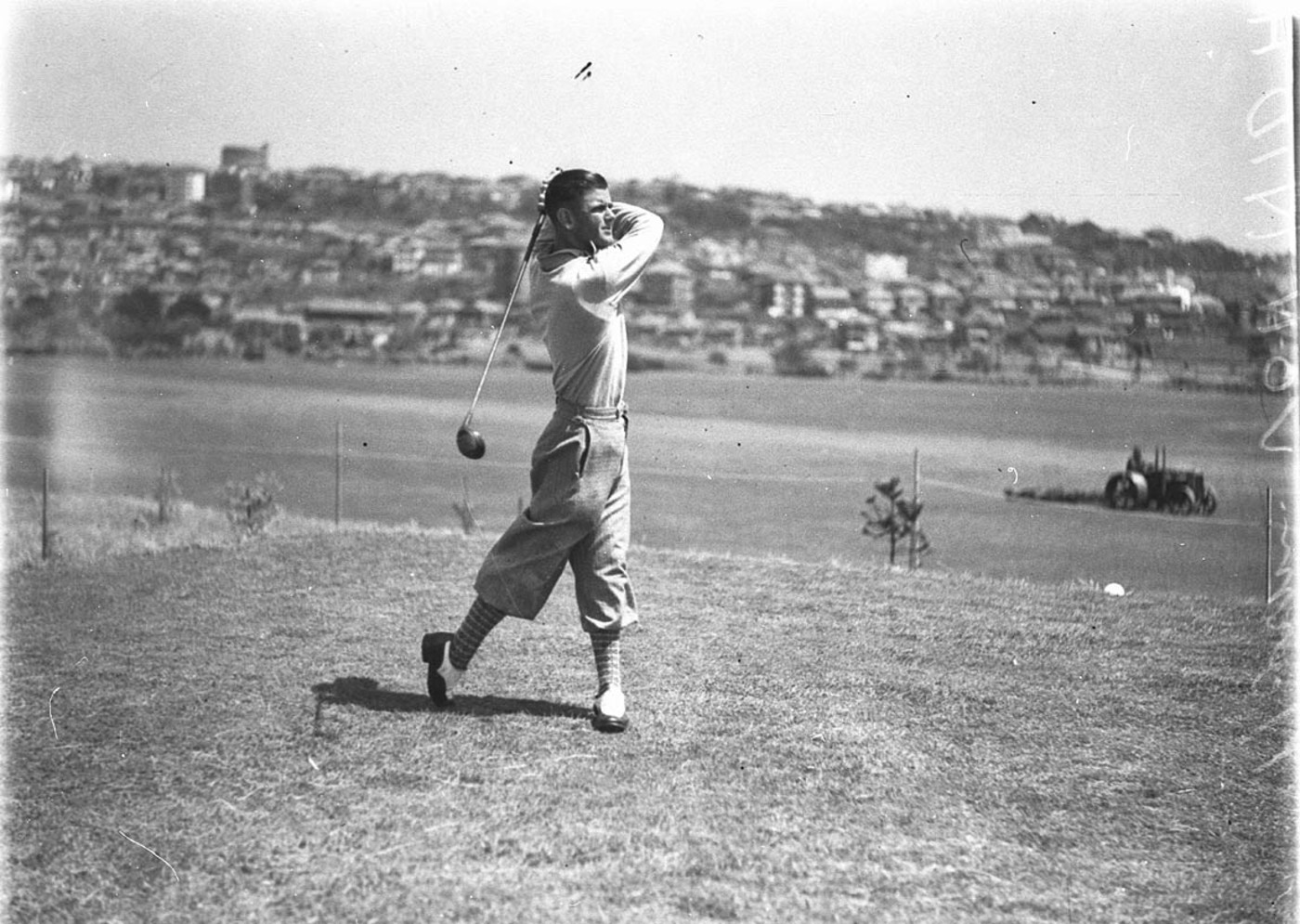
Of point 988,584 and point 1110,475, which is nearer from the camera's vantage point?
point 988,584

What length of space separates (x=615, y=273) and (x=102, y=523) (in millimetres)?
6537

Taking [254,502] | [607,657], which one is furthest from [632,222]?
[254,502]

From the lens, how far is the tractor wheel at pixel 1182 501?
9961mm

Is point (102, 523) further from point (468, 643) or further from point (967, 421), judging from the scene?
point (967, 421)

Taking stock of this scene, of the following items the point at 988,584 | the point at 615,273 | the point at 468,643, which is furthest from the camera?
the point at 988,584

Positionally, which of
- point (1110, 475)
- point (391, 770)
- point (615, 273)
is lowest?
point (391, 770)

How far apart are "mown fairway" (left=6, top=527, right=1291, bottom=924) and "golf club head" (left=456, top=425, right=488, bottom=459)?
902mm

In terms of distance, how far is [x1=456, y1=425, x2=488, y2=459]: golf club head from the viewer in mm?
4809

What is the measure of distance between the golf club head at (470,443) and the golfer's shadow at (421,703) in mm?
908

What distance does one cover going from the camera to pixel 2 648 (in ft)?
19.5

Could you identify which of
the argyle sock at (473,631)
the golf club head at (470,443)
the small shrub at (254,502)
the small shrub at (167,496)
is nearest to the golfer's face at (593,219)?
the golf club head at (470,443)

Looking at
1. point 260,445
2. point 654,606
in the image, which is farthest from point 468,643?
point 260,445

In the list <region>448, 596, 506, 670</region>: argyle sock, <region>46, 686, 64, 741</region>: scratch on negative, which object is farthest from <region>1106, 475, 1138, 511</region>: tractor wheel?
<region>46, 686, 64, 741</region>: scratch on negative

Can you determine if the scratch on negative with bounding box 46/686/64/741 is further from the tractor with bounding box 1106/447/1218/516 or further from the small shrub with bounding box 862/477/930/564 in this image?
the tractor with bounding box 1106/447/1218/516
